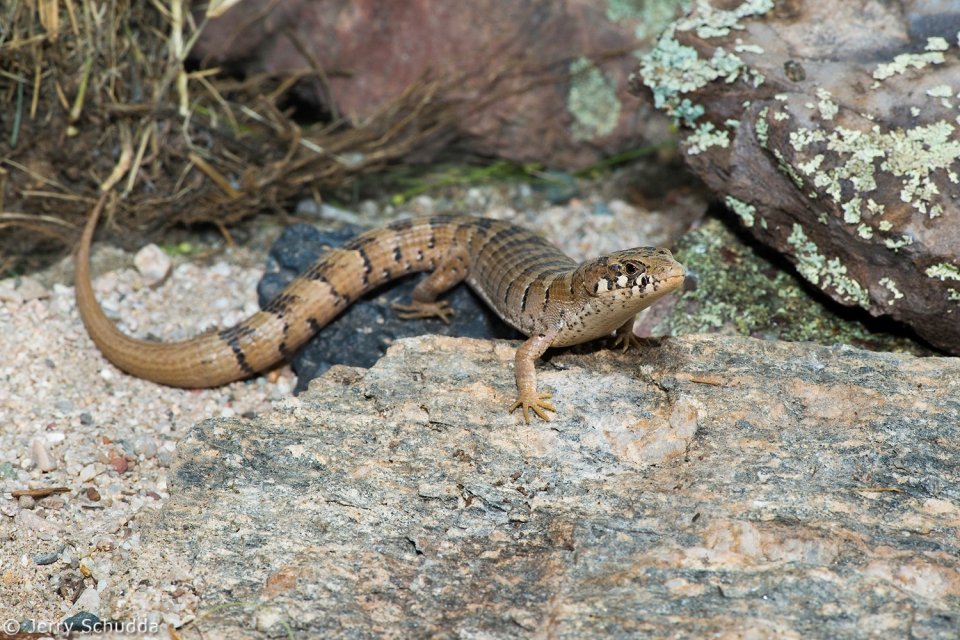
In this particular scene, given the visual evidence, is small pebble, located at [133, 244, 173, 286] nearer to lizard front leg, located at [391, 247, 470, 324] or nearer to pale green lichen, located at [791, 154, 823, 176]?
lizard front leg, located at [391, 247, 470, 324]

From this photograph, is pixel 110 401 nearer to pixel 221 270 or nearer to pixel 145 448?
pixel 145 448

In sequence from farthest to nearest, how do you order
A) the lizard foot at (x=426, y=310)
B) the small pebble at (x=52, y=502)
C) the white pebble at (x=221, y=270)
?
the white pebble at (x=221, y=270) < the lizard foot at (x=426, y=310) < the small pebble at (x=52, y=502)

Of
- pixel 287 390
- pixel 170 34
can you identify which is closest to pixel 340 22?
pixel 170 34

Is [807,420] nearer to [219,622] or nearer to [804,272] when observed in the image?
[804,272]

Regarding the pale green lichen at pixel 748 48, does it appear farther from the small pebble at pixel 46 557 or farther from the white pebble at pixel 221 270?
the small pebble at pixel 46 557

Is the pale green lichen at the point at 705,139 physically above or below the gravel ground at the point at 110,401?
above

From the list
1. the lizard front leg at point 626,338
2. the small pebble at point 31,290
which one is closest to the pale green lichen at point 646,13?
the lizard front leg at point 626,338

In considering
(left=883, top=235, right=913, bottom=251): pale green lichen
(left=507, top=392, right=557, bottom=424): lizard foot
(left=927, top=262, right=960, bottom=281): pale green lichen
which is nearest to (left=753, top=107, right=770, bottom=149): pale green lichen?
(left=883, top=235, right=913, bottom=251): pale green lichen
